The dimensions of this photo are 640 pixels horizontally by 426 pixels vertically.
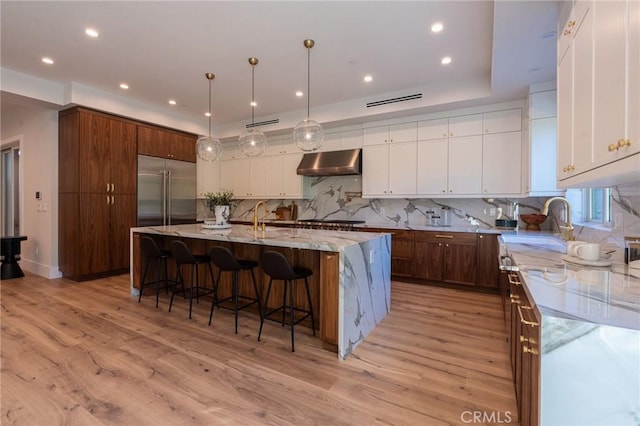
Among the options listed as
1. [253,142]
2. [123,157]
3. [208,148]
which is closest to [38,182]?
[123,157]

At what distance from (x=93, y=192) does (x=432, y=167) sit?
215 inches

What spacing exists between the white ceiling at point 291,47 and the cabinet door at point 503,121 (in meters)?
0.23

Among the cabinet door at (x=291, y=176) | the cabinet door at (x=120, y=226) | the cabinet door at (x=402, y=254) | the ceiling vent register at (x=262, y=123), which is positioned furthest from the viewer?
the cabinet door at (x=291, y=176)

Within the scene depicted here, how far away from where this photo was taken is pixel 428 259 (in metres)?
4.42

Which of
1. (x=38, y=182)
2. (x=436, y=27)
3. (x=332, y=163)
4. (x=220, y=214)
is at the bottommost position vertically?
(x=220, y=214)

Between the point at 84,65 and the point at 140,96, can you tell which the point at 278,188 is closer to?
the point at 140,96

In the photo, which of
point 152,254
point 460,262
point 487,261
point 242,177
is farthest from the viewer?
point 242,177

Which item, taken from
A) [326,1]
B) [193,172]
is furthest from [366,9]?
[193,172]

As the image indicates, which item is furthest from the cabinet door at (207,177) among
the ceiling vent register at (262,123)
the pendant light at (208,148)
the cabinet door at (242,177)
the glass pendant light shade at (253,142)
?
the glass pendant light shade at (253,142)

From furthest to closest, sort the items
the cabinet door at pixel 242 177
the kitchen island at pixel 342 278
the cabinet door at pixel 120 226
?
the cabinet door at pixel 242 177
the cabinet door at pixel 120 226
the kitchen island at pixel 342 278

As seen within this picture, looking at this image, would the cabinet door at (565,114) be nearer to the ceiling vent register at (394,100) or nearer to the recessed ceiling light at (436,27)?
the recessed ceiling light at (436,27)

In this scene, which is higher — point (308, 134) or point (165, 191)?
point (308, 134)

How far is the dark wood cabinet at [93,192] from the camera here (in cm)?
463

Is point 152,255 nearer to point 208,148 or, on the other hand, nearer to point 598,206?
point 208,148
